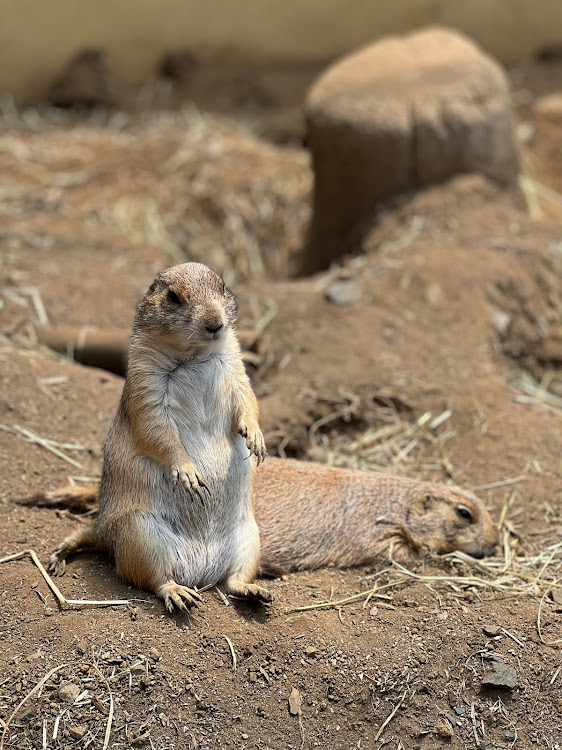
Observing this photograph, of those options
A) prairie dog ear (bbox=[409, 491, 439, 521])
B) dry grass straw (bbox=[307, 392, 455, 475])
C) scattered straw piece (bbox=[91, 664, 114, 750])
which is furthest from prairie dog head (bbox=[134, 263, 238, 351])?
dry grass straw (bbox=[307, 392, 455, 475])

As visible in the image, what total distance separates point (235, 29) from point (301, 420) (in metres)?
7.55

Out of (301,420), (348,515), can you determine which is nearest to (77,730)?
(348,515)

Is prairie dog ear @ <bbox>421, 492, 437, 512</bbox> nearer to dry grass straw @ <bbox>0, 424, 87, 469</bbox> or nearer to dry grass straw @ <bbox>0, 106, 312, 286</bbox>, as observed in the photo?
dry grass straw @ <bbox>0, 424, 87, 469</bbox>

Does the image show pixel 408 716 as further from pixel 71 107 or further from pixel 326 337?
pixel 71 107

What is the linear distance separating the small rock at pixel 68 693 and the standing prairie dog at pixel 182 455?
480 mm

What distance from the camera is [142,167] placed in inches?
409

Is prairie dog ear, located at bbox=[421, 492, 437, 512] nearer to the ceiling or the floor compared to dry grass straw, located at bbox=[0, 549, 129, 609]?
nearer to the floor

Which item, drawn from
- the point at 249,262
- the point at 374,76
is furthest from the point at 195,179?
the point at 374,76

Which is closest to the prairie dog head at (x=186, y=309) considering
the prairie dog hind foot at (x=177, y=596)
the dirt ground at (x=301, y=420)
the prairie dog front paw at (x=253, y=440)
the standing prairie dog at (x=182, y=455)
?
the standing prairie dog at (x=182, y=455)

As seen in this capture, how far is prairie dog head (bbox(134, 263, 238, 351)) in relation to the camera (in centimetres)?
402

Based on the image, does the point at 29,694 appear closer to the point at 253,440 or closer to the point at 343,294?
the point at 253,440

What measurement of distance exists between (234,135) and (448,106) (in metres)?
3.91

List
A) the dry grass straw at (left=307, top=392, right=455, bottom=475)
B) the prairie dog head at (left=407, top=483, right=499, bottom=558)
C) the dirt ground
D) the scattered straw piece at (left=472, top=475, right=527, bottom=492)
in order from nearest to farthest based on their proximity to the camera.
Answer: the dirt ground, the prairie dog head at (left=407, top=483, right=499, bottom=558), the scattered straw piece at (left=472, top=475, right=527, bottom=492), the dry grass straw at (left=307, top=392, right=455, bottom=475)

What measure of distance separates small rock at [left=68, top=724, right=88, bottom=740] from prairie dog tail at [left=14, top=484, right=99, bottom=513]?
1368mm
